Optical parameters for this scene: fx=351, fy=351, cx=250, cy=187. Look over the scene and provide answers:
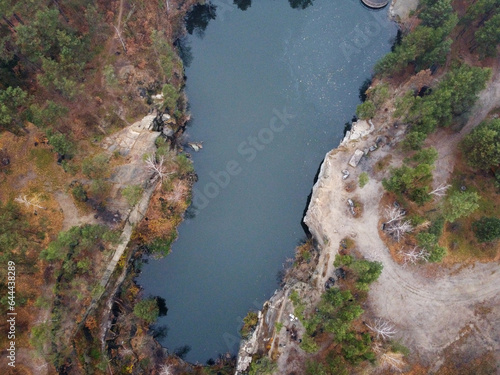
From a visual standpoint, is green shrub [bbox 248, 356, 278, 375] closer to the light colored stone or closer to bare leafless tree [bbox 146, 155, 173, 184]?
bare leafless tree [bbox 146, 155, 173, 184]

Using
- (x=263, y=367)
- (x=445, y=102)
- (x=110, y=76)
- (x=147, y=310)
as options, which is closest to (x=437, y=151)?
(x=445, y=102)

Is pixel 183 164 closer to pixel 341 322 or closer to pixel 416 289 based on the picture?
pixel 341 322

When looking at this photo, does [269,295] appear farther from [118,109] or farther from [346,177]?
[118,109]

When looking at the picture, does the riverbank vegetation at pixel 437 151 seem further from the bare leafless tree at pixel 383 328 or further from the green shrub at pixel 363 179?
the bare leafless tree at pixel 383 328

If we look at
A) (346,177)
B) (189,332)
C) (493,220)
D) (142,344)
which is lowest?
(142,344)

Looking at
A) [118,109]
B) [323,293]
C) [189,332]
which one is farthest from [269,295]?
[118,109]

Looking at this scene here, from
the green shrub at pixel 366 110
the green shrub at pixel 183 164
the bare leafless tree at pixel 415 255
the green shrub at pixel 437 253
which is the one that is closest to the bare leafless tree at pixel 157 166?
the green shrub at pixel 183 164

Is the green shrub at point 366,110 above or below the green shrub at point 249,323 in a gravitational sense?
above
